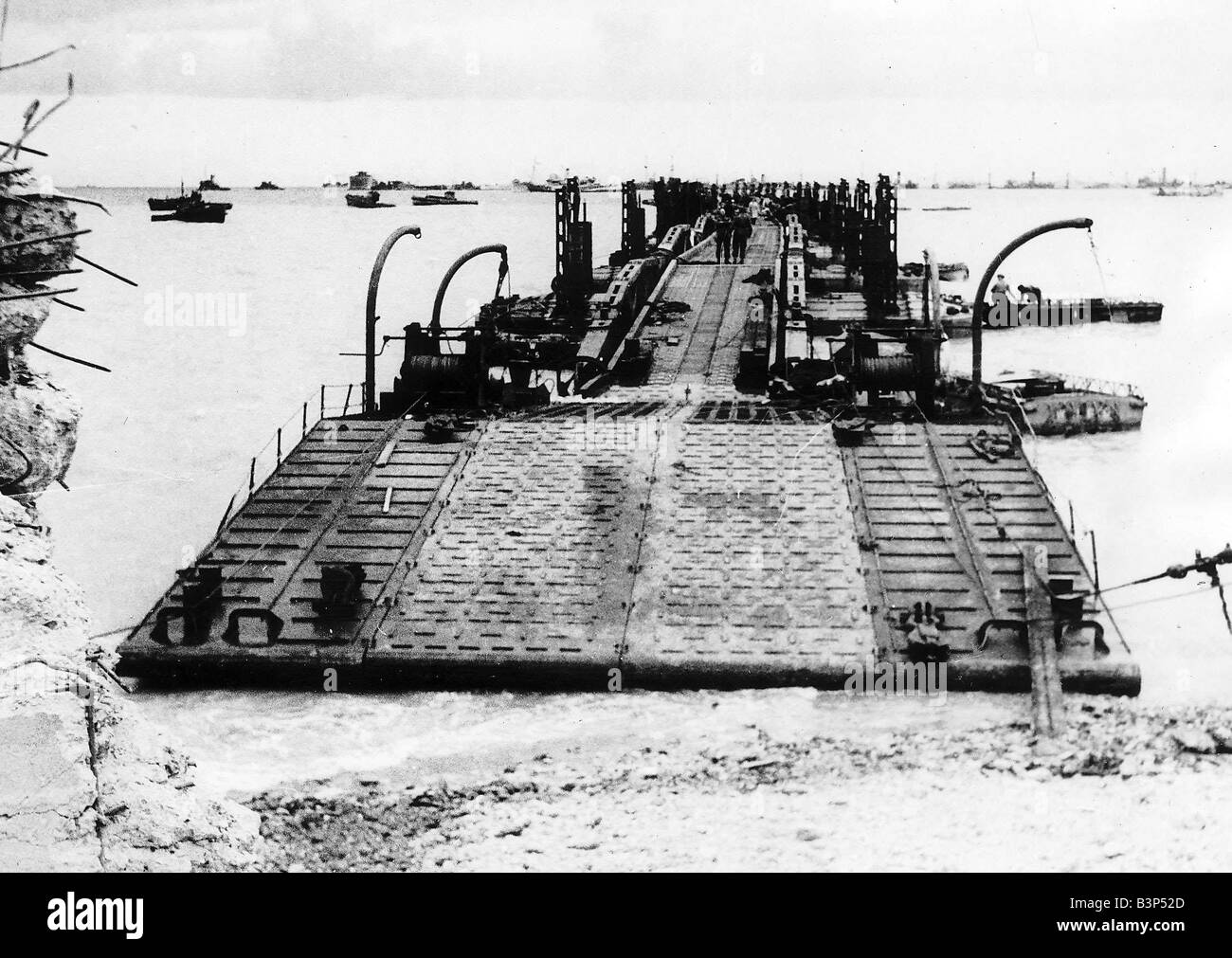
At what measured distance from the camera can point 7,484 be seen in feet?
16.1

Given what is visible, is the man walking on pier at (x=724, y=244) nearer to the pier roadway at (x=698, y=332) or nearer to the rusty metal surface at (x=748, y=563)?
the pier roadway at (x=698, y=332)

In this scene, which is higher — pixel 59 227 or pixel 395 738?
pixel 59 227

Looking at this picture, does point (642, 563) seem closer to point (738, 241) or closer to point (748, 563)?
point (748, 563)

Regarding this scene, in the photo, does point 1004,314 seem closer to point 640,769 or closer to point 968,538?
point 968,538

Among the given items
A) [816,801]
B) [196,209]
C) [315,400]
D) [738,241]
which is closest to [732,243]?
[738,241]

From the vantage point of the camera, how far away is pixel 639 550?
14.3 meters

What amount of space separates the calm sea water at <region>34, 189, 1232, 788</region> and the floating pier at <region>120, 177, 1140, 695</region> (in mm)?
564

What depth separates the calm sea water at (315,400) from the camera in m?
12.2

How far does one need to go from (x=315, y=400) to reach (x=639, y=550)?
25381 millimetres

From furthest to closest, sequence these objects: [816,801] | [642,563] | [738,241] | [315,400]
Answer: [738,241] < [315,400] < [642,563] < [816,801]

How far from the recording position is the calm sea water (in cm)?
1222

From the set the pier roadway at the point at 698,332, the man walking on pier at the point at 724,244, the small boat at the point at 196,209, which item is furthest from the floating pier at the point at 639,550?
the small boat at the point at 196,209

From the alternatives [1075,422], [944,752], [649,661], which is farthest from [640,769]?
[1075,422]

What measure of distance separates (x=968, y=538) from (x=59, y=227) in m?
11.2
